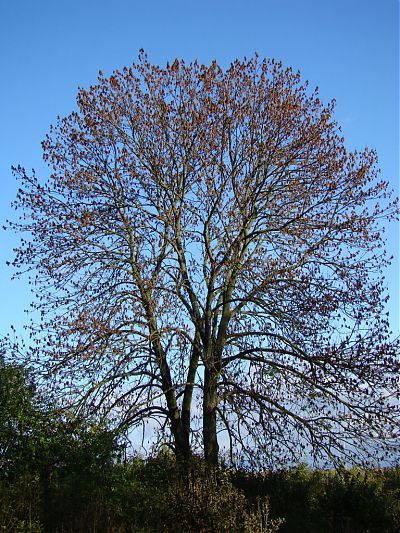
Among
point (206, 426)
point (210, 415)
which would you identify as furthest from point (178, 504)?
point (210, 415)

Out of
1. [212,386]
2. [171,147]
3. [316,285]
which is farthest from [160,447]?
[171,147]

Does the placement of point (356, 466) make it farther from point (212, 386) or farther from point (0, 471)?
point (0, 471)

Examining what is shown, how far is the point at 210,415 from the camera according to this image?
13.6 meters

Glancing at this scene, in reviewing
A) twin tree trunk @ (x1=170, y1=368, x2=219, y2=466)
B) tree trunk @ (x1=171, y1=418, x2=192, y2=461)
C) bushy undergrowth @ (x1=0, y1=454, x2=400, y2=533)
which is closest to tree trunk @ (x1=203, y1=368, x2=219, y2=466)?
twin tree trunk @ (x1=170, y1=368, x2=219, y2=466)

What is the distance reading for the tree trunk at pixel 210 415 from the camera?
13.4m

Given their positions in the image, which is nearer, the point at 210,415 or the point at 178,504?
the point at 178,504

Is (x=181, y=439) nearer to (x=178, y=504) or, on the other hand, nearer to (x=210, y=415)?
(x=210, y=415)

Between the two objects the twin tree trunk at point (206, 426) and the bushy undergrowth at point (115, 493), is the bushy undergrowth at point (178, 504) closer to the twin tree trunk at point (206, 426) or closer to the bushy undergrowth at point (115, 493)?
the bushy undergrowth at point (115, 493)

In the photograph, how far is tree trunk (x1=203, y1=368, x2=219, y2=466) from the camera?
43.9 feet

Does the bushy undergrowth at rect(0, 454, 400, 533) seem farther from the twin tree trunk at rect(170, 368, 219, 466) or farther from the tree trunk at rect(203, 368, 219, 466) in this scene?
the tree trunk at rect(203, 368, 219, 466)

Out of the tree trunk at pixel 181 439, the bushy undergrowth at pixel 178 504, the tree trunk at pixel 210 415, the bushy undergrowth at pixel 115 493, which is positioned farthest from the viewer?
the tree trunk at pixel 181 439

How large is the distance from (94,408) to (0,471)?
2.68 m

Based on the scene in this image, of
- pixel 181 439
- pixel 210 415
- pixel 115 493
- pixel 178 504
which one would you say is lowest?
pixel 178 504

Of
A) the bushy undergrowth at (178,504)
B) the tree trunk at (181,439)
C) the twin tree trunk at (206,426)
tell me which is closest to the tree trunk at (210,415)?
the twin tree trunk at (206,426)
